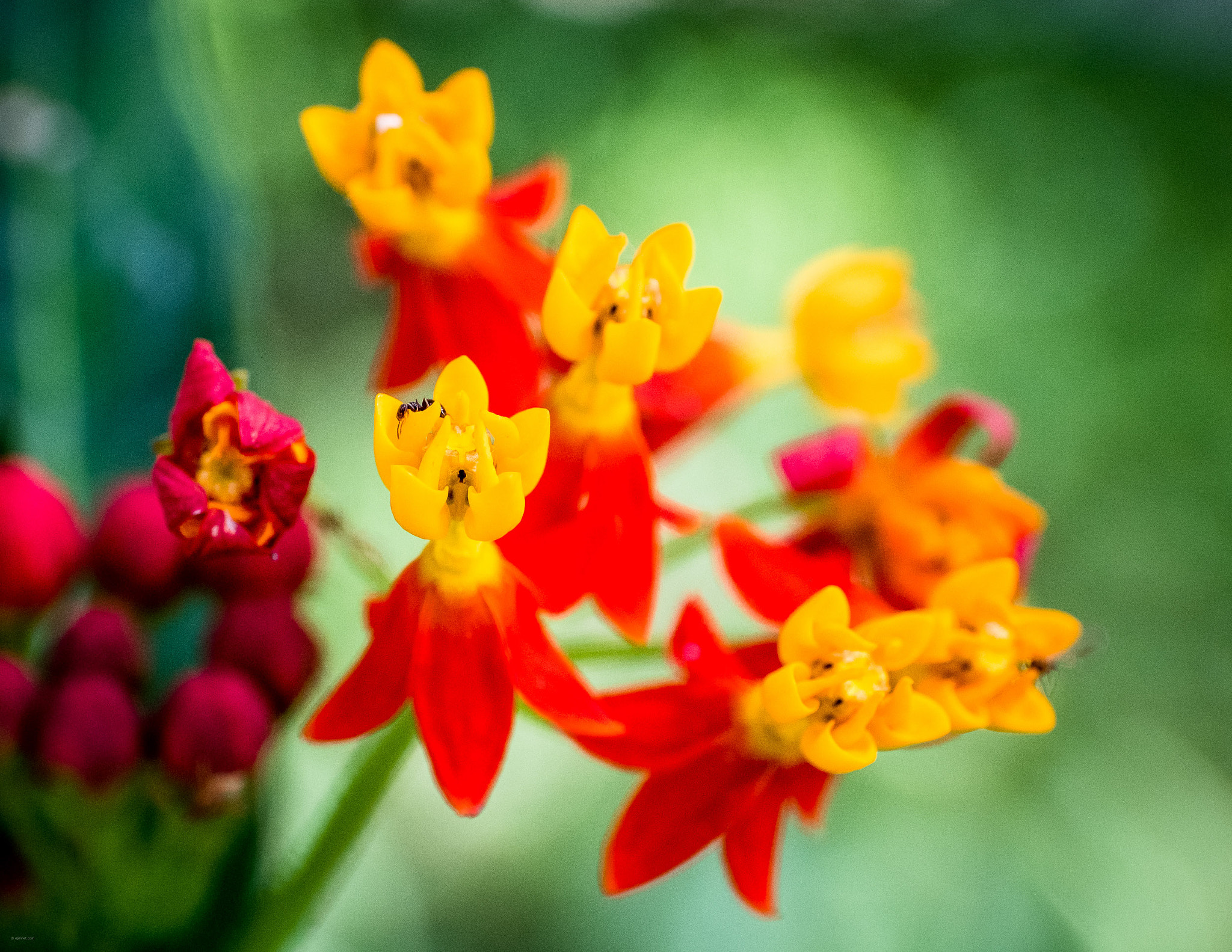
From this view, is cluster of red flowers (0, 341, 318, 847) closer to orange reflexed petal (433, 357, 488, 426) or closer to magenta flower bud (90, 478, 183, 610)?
magenta flower bud (90, 478, 183, 610)

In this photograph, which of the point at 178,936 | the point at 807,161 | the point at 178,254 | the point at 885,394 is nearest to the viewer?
the point at 178,936

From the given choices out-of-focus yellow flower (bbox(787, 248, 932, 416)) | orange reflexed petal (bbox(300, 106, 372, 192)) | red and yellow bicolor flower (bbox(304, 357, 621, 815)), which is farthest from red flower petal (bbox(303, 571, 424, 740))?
out-of-focus yellow flower (bbox(787, 248, 932, 416))

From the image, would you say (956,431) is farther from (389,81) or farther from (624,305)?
(389,81)

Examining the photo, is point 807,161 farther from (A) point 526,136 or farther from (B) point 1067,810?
(B) point 1067,810

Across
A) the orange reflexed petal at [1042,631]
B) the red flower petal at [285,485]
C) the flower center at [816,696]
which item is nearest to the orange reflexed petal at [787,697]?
the flower center at [816,696]

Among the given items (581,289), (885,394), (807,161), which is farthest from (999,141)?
(581,289)

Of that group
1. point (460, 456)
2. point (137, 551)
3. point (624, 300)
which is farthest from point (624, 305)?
point (137, 551)
